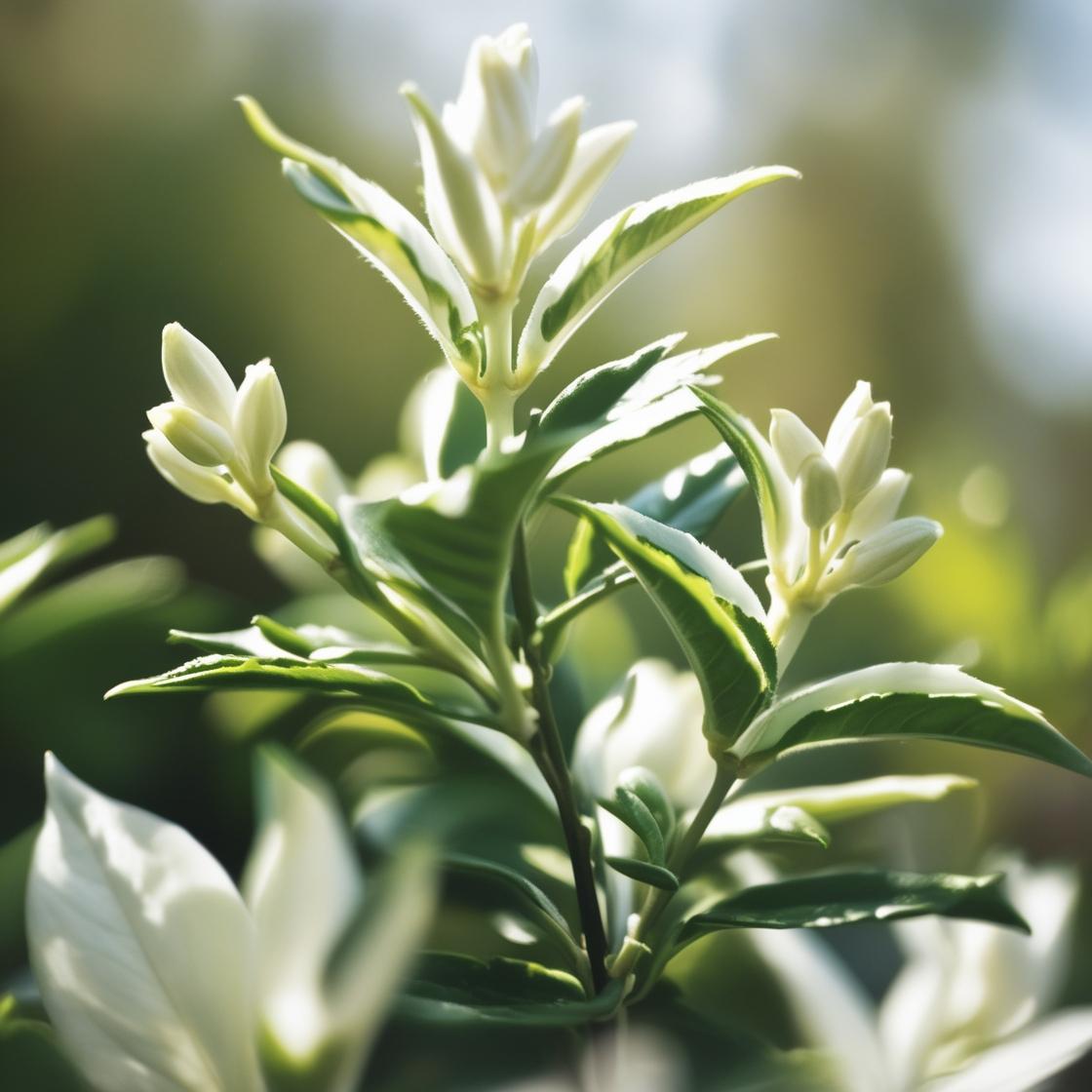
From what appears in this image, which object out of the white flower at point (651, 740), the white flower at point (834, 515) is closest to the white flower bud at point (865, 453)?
the white flower at point (834, 515)

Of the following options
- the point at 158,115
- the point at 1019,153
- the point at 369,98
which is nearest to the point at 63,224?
the point at 158,115

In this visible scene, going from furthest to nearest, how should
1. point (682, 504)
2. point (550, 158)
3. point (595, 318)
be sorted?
point (595, 318)
point (682, 504)
point (550, 158)

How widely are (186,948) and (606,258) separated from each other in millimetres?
171

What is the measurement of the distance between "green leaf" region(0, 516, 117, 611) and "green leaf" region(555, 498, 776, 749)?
0.72 ft

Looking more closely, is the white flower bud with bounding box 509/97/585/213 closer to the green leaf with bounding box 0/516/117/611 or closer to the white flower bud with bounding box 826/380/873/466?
the white flower bud with bounding box 826/380/873/466

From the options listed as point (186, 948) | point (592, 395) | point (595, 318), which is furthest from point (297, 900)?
point (595, 318)

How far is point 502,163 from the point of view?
0.65ft

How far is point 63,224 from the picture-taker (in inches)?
28.6

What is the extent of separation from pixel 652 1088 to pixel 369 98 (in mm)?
809

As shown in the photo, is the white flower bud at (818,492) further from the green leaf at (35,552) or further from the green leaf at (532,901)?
the green leaf at (35,552)

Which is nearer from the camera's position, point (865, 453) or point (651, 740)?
point (865, 453)

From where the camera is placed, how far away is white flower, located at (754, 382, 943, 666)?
219 millimetres

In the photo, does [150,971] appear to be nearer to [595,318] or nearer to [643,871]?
[643,871]

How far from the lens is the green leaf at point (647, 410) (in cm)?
21
